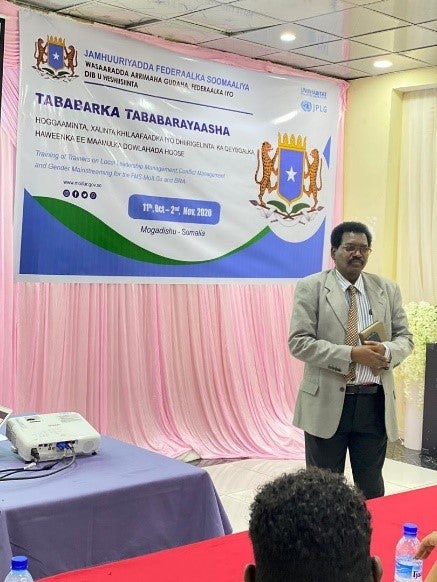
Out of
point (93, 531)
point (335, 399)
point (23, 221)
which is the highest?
point (23, 221)

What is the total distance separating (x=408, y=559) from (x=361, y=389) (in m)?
1.49

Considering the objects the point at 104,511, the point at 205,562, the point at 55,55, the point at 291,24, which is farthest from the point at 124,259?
the point at 205,562

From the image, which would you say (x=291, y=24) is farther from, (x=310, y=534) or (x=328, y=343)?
(x=310, y=534)

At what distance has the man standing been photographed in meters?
3.21

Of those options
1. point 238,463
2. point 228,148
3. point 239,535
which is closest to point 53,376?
point 238,463

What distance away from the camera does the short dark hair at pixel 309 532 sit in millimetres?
1031

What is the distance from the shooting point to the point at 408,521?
2131mm

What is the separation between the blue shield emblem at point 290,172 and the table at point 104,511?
3466 millimetres

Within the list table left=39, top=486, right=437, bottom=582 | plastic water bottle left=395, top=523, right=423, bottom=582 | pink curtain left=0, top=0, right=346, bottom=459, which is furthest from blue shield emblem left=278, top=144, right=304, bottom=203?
plastic water bottle left=395, top=523, right=423, bottom=582

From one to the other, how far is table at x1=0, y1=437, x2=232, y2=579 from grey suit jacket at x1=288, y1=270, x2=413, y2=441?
2.32 feet

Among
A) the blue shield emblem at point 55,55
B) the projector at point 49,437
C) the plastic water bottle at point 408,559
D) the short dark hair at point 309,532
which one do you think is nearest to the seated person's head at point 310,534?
the short dark hair at point 309,532

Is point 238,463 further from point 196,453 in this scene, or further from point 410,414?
point 410,414

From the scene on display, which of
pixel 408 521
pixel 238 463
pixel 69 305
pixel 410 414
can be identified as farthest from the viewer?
pixel 410 414

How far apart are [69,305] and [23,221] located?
610 millimetres
